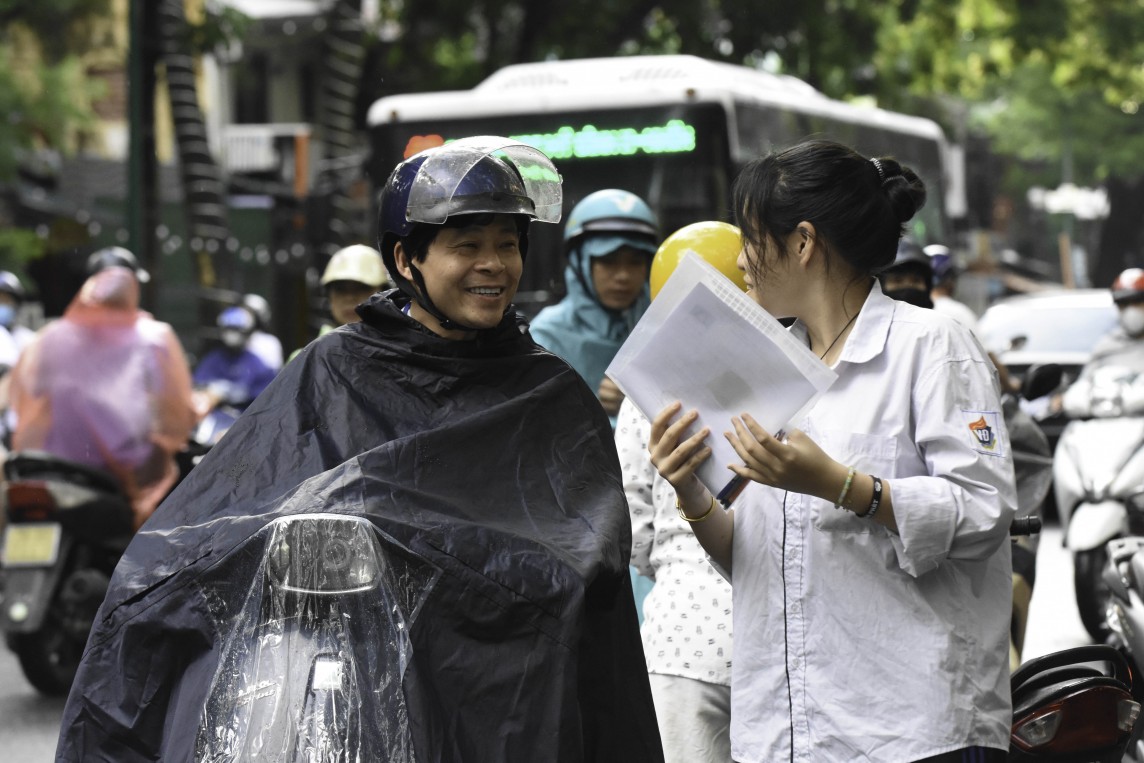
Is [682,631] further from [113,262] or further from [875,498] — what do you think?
[113,262]

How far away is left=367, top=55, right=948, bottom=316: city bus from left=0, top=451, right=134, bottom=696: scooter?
4126mm

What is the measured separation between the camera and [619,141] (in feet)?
38.3

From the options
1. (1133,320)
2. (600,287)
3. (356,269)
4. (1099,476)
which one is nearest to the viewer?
(600,287)

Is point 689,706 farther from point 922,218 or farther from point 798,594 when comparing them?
point 922,218

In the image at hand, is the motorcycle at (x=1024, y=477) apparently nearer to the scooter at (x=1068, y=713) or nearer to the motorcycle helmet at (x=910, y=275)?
the motorcycle helmet at (x=910, y=275)

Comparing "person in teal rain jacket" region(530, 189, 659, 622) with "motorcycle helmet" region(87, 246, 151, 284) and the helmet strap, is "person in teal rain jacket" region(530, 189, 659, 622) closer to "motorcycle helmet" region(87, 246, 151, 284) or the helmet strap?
the helmet strap

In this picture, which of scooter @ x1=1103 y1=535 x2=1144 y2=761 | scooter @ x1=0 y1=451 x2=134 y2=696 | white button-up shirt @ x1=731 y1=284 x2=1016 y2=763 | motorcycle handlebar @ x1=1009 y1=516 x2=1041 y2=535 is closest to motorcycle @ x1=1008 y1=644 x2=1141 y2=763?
motorcycle handlebar @ x1=1009 y1=516 x2=1041 y2=535

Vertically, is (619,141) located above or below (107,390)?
above

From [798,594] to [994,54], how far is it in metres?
21.9

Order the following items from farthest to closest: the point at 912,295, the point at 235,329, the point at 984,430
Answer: the point at 235,329 → the point at 912,295 → the point at 984,430

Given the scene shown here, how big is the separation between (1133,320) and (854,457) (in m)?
A: 7.16

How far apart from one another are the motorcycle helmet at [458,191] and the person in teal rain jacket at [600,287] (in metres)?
2.44

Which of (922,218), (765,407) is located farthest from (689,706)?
(922,218)

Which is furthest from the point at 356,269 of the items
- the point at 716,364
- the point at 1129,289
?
the point at 1129,289
